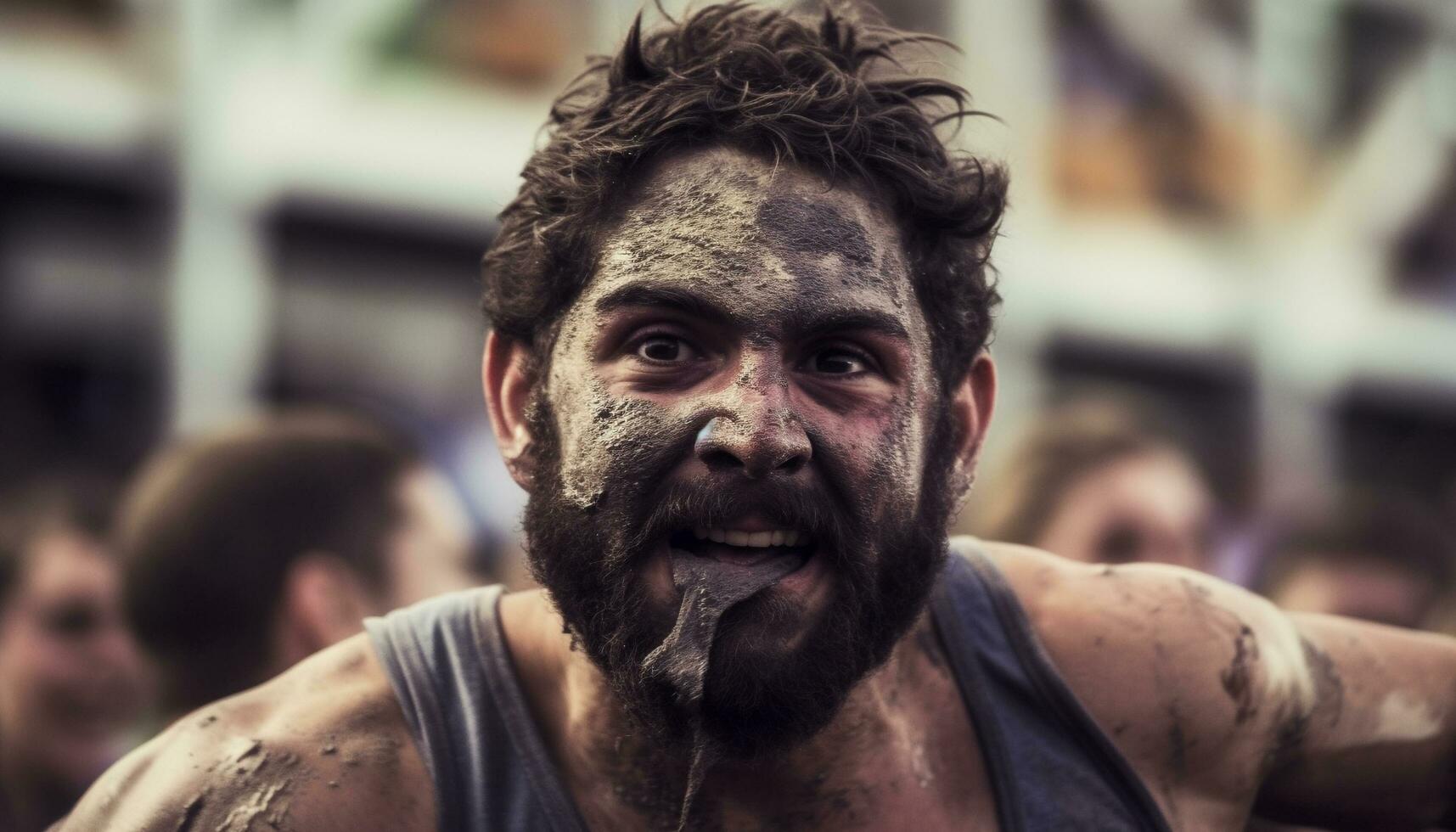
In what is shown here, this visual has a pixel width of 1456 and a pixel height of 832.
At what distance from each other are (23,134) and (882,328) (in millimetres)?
9329

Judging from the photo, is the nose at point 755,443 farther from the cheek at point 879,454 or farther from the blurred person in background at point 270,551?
the blurred person in background at point 270,551

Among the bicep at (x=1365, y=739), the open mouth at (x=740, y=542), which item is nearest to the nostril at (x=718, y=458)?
the open mouth at (x=740, y=542)

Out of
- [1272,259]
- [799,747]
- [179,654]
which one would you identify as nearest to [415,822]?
[799,747]

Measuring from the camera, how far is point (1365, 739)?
3.22m

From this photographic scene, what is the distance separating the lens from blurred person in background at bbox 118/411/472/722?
406cm

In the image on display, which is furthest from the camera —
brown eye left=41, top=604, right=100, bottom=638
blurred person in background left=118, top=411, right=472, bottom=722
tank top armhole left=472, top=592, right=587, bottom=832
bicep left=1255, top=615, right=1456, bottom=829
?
brown eye left=41, top=604, right=100, bottom=638

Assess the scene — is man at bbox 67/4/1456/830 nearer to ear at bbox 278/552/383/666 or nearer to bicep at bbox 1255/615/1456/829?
bicep at bbox 1255/615/1456/829

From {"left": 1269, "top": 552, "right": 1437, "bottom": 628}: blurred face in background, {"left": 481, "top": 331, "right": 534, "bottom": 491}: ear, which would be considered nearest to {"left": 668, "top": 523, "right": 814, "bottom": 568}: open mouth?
{"left": 481, "top": 331, "right": 534, "bottom": 491}: ear

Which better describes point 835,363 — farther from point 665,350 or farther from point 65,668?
point 65,668

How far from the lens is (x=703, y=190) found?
2.79 meters

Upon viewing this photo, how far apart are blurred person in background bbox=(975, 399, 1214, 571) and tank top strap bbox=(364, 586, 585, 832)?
8.43ft

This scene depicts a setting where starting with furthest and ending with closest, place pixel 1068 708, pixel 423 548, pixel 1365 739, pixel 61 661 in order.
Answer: pixel 61 661 < pixel 423 548 < pixel 1365 739 < pixel 1068 708

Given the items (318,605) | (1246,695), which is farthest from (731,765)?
(318,605)

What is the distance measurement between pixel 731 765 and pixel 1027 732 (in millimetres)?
599
